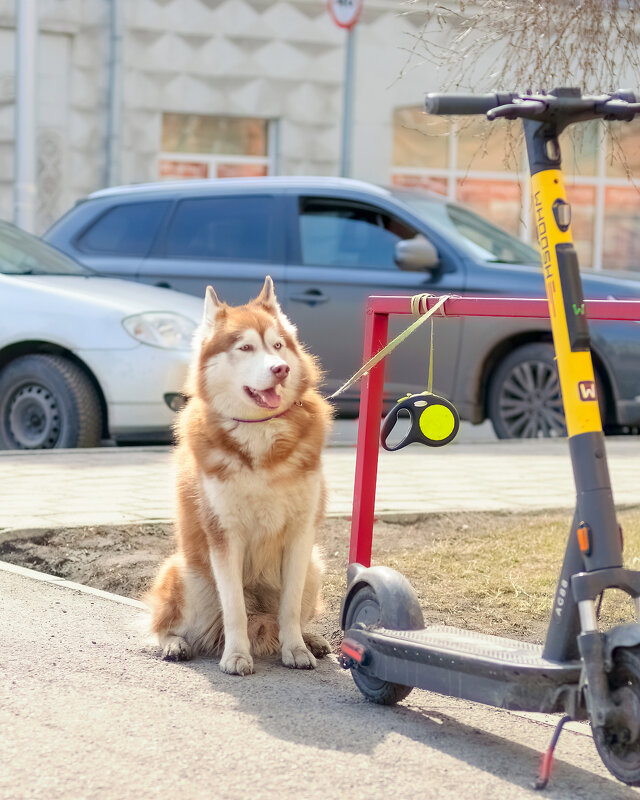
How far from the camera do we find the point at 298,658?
4.25 meters

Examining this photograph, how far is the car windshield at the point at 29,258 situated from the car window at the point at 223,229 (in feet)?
3.71

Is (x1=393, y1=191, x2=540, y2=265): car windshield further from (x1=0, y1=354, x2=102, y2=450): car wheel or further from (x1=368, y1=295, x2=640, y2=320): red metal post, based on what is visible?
(x1=368, y1=295, x2=640, y2=320): red metal post

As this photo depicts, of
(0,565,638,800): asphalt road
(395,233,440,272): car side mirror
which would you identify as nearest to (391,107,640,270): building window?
(395,233,440,272): car side mirror

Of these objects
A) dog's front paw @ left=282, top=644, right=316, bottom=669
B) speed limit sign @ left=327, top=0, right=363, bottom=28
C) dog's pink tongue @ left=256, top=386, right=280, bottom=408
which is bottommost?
dog's front paw @ left=282, top=644, right=316, bottom=669

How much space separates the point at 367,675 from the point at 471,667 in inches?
21.3

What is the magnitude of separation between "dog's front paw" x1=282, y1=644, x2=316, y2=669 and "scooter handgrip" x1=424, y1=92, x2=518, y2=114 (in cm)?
189

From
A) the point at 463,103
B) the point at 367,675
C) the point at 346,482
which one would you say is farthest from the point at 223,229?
the point at 463,103

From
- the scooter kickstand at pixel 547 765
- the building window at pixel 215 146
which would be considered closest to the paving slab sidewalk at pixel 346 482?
the scooter kickstand at pixel 547 765

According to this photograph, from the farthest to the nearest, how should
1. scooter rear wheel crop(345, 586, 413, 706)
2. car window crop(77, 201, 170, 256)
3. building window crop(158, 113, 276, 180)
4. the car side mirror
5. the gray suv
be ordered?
building window crop(158, 113, 276, 180) → car window crop(77, 201, 170, 256) → the gray suv → the car side mirror → scooter rear wheel crop(345, 586, 413, 706)

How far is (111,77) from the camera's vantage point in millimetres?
19891

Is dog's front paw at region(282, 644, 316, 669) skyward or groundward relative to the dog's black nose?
groundward

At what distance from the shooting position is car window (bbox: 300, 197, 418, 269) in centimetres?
1003

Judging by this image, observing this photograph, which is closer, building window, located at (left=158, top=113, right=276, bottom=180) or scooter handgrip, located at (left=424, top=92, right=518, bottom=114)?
scooter handgrip, located at (left=424, top=92, right=518, bottom=114)

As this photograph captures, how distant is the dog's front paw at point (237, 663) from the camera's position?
13.6 feet
